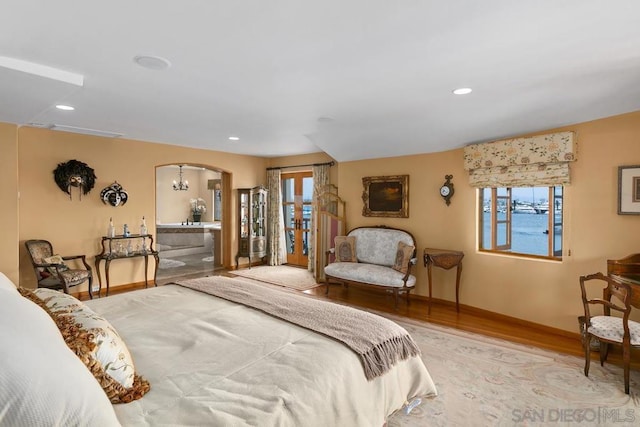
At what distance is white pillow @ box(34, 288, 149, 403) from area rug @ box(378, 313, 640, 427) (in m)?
1.63

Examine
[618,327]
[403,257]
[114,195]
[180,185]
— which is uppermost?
[180,185]

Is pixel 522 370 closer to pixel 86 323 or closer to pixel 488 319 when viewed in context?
pixel 488 319

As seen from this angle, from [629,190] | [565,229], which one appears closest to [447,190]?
[565,229]

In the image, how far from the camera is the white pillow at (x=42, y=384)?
878mm

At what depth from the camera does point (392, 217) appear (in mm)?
5316

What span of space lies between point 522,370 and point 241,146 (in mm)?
5235

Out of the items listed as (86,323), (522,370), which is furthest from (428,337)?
(86,323)

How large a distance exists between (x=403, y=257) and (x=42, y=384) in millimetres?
4217

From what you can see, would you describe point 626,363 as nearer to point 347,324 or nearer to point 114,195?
point 347,324

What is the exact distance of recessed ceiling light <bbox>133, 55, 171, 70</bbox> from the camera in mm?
2285

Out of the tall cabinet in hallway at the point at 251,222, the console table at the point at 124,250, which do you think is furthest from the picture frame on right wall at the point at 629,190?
the console table at the point at 124,250

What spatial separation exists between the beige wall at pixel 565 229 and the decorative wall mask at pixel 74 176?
171 inches

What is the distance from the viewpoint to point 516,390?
254 centimetres

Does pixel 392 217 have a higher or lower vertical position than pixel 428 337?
higher
